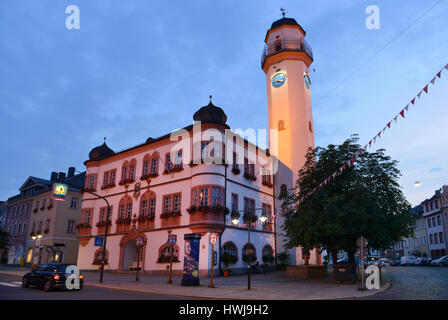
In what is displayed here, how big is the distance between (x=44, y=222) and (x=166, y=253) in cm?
2712

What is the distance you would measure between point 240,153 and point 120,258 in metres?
15.6

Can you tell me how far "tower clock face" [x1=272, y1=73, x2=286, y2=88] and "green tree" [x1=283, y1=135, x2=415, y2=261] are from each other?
49.4 ft

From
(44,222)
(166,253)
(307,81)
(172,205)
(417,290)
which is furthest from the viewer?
(44,222)

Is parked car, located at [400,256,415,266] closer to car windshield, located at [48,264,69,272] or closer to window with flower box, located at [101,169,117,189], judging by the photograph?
window with flower box, located at [101,169,117,189]

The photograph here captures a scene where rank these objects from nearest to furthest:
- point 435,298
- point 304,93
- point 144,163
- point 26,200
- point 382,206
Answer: point 435,298, point 382,206, point 144,163, point 304,93, point 26,200

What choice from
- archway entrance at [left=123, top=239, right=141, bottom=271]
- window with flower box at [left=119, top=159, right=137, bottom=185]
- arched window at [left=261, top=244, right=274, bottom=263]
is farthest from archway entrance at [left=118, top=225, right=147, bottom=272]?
arched window at [left=261, top=244, right=274, bottom=263]

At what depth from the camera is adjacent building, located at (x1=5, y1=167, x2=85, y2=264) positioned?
154 feet

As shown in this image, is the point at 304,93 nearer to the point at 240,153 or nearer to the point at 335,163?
the point at 240,153

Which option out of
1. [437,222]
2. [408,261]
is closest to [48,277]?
[408,261]

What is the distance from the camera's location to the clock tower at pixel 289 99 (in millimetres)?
37531

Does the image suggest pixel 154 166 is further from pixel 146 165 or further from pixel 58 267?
pixel 58 267

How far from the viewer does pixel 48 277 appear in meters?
16.6

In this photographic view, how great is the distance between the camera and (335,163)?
2466 cm
